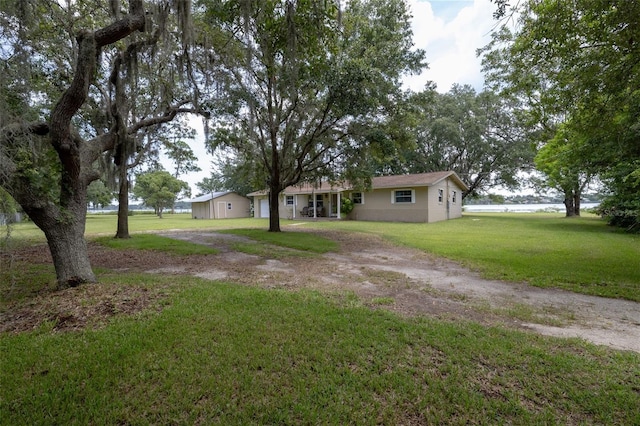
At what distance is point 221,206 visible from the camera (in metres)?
32.9

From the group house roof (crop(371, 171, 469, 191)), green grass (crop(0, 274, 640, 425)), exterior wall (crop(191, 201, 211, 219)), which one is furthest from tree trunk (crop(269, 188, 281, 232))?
exterior wall (crop(191, 201, 211, 219))

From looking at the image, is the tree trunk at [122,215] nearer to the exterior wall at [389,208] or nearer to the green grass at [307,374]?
the green grass at [307,374]

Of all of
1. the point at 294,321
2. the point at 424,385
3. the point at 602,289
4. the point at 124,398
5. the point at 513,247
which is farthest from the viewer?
the point at 513,247

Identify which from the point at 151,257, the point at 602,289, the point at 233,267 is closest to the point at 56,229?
the point at 233,267

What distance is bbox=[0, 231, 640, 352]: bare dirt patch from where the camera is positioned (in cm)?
368

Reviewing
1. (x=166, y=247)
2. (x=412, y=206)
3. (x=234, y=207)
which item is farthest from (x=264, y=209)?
(x=166, y=247)

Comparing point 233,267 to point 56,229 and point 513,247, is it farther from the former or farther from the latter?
point 513,247

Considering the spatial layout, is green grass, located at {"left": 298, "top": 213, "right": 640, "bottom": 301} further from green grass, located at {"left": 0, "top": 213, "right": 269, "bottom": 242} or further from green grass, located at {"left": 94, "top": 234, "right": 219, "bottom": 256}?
green grass, located at {"left": 0, "top": 213, "right": 269, "bottom": 242}

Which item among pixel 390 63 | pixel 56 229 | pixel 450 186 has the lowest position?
pixel 56 229

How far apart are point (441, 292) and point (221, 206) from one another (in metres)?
31.0

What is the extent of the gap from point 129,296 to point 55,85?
633 centimetres

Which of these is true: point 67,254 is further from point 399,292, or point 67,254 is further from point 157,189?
point 157,189

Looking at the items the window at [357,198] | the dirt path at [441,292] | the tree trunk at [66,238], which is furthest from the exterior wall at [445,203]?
the tree trunk at [66,238]

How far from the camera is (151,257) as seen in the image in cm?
814
